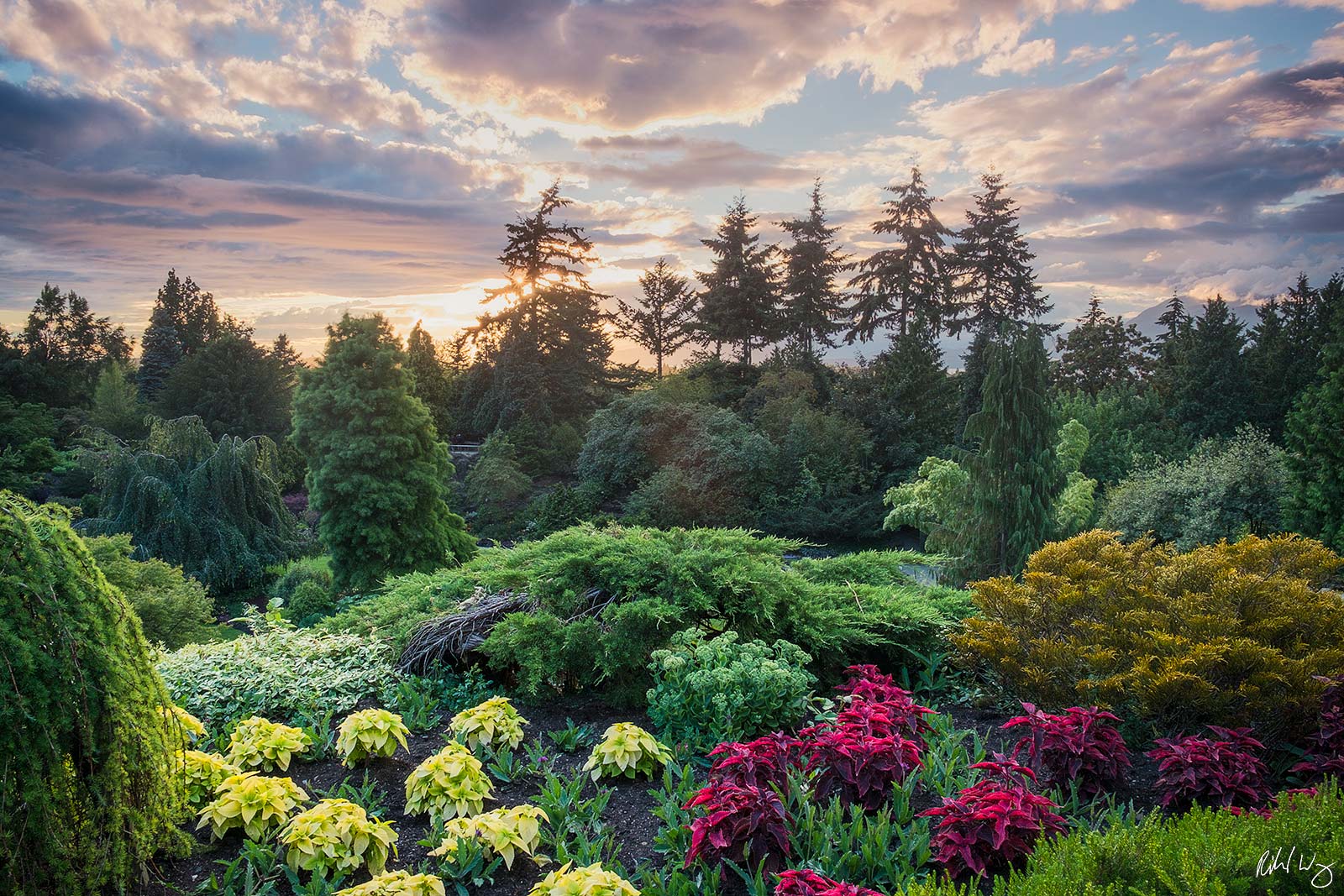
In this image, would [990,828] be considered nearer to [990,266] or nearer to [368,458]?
[368,458]

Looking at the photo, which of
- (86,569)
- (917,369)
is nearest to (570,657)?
(86,569)

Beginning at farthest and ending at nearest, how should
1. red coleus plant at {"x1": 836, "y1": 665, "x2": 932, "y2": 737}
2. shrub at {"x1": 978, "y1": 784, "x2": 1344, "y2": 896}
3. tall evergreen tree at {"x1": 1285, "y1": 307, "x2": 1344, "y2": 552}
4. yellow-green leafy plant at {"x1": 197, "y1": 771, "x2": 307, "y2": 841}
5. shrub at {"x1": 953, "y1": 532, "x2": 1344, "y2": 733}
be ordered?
tall evergreen tree at {"x1": 1285, "y1": 307, "x2": 1344, "y2": 552}, shrub at {"x1": 953, "y1": 532, "x2": 1344, "y2": 733}, red coleus plant at {"x1": 836, "y1": 665, "x2": 932, "y2": 737}, yellow-green leafy plant at {"x1": 197, "y1": 771, "x2": 307, "y2": 841}, shrub at {"x1": 978, "y1": 784, "x2": 1344, "y2": 896}

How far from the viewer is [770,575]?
5.17 m

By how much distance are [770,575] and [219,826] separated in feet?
11.0

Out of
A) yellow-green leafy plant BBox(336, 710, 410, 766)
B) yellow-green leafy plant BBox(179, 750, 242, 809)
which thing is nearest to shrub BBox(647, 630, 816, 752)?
yellow-green leafy plant BBox(336, 710, 410, 766)

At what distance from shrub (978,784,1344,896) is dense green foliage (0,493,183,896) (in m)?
2.85

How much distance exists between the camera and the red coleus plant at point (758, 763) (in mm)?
3127

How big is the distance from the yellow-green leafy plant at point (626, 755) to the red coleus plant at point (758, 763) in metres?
0.40

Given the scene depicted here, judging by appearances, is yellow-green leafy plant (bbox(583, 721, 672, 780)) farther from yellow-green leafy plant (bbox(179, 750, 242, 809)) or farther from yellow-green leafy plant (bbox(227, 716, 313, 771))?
yellow-green leafy plant (bbox(179, 750, 242, 809))

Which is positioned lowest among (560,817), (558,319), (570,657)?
(560,817)

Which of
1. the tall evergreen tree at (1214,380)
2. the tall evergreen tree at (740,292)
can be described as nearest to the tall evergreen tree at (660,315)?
the tall evergreen tree at (740,292)

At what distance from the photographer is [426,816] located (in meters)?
3.61

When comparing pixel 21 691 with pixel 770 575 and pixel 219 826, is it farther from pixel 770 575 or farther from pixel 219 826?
pixel 770 575

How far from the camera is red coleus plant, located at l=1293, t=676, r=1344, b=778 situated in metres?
3.41
